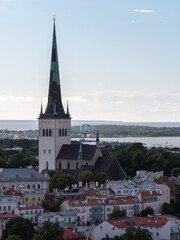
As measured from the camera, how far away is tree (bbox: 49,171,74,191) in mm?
82750

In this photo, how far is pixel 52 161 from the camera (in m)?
98.8

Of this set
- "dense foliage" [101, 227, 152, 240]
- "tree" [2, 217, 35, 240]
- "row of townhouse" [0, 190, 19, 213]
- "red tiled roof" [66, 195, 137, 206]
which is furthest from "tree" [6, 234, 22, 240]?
"red tiled roof" [66, 195, 137, 206]

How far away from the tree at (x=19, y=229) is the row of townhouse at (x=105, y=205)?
902 centimetres

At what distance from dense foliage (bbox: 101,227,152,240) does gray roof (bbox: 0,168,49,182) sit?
91.1 feet

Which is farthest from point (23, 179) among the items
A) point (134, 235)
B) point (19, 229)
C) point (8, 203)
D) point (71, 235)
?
point (134, 235)

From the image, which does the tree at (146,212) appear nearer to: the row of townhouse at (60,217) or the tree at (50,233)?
the row of townhouse at (60,217)

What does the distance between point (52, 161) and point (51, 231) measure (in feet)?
138

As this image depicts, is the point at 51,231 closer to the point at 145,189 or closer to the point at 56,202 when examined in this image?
the point at 56,202

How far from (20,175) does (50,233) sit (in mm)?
29574

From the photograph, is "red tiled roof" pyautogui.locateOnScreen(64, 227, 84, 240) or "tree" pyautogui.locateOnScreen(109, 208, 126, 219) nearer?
"red tiled roof" pyautogui.locateOnScreen(64, 227, 84, 240)

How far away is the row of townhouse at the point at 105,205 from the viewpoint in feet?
230

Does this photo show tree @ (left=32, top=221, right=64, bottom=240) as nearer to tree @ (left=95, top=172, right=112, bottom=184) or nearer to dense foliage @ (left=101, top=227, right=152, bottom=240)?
dense foliage @ (left=101, top=227, right=152, bottom=240)

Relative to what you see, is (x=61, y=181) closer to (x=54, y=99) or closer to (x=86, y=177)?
(x=86, y=177)

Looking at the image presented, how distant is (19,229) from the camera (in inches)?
2357
